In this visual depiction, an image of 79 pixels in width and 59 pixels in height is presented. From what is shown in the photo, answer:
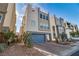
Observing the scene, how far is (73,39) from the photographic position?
268cm

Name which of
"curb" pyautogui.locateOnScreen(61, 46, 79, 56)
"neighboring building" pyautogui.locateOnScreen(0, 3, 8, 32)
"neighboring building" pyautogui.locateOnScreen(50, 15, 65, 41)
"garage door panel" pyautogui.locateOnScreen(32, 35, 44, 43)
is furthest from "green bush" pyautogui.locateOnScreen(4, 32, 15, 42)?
"curb" pyautogui.locateOnScreen(61, 46, 79, 56)

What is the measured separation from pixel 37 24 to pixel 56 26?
315 millimetres

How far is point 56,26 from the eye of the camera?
2.73m

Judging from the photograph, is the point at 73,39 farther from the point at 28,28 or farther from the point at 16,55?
the point at 16,55

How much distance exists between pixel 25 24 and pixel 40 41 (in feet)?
1.21

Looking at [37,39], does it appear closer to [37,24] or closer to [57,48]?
[37,24]

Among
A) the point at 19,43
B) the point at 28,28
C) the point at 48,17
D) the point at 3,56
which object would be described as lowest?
the point at 3,56

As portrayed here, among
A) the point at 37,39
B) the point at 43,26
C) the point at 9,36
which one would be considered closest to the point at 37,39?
the point at 37,39

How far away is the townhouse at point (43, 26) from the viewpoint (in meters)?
2.69

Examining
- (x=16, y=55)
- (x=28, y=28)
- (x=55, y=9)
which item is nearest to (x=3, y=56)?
(x=16, y=55)

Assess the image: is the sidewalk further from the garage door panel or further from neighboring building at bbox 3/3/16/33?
neighboring building at bbox 3/3/16/33

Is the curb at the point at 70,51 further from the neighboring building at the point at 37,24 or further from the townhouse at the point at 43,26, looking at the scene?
the neighboring building at the point at 37,24

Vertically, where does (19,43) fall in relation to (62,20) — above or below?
below

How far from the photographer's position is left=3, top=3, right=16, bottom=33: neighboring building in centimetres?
265
